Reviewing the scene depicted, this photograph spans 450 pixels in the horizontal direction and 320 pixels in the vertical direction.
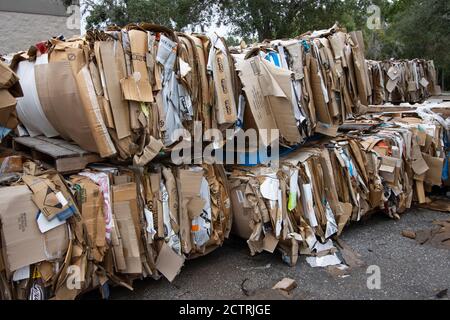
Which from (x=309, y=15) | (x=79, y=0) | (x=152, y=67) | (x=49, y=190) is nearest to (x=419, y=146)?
(x=152, y=67)

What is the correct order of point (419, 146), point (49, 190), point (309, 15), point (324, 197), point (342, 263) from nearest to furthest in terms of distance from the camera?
point (49, 190) → point (342, 263) → point (324, 197) → point (419, 146) → point (309, 15)

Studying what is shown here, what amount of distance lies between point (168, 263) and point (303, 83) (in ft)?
6.03

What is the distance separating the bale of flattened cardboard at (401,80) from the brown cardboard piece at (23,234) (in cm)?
569

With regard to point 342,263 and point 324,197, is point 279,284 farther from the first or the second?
point 324,197

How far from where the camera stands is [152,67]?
2.52m

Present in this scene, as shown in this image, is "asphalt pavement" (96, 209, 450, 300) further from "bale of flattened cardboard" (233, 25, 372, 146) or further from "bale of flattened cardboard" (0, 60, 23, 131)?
"bale of flattened cardboard" (0, 60, 23, 131)

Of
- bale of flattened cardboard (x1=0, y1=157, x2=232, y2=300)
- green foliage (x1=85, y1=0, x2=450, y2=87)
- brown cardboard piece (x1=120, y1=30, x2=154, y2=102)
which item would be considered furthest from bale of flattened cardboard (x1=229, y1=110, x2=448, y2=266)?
green foliage (x1=85, y1=0, x2=450, y2=87)

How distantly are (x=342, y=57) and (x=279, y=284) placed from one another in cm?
215

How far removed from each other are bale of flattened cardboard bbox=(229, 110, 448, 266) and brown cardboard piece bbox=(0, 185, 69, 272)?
4.57 feet

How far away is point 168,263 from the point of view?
8.52ft

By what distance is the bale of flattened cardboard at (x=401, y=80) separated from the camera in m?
7.26

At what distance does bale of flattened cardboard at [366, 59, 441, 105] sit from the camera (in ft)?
23.8

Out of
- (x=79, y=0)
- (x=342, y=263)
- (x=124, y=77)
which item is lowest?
(x=342, y=263)

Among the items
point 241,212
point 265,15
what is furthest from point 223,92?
point 265,15
